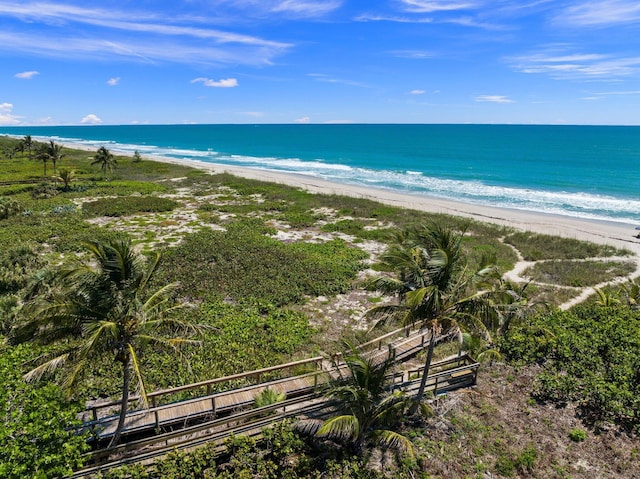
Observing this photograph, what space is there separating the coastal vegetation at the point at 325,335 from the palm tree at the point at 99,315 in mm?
128

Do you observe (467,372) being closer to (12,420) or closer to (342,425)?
(342,425)

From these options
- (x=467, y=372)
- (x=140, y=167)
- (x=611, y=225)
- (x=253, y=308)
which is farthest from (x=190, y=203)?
(x=611, y=225)

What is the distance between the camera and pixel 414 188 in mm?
66312

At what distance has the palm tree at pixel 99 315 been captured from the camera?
30.3 ft

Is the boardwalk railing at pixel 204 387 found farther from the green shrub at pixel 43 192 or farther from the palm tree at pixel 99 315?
the green shrub at pixel 43 192

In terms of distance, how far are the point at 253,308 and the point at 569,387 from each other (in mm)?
15084

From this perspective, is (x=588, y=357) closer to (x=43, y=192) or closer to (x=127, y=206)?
(x=127, y=206)

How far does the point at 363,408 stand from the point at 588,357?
1041 centimetres

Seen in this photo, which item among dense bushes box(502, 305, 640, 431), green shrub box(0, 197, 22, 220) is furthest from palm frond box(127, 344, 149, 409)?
green shrub box(0, 197, 22, 220)

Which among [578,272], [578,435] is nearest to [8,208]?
[578,435]

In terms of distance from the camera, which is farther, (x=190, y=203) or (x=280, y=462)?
(x=190, y=203)

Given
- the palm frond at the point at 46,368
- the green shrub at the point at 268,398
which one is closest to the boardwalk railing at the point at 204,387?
the green shrub at the point at 268,398

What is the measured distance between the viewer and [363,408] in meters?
11.5

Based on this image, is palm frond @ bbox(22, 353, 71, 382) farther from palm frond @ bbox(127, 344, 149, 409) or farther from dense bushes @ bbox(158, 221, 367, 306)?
dense bushes @ bbox(158, 221, 367, 306)
